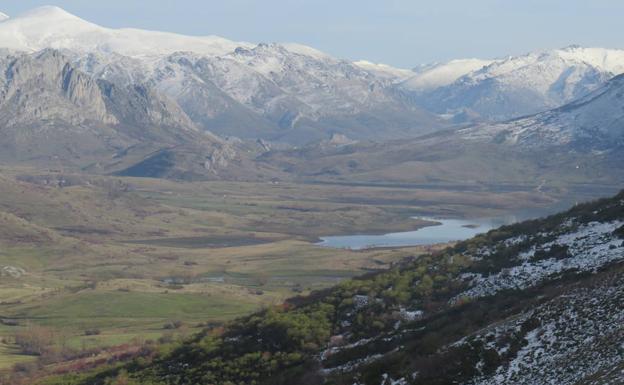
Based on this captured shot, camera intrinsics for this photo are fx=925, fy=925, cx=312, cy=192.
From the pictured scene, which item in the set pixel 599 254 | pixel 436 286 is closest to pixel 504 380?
pixel 599 254

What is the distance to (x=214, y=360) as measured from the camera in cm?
6203

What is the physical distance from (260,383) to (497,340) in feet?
56.4

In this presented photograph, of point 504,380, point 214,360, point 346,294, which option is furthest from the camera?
point 346,294

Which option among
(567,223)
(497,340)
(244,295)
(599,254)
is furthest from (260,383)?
(244,295)

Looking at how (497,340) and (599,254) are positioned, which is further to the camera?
(599,254)

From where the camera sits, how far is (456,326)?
5247 centimetres

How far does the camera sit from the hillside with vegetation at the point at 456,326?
143 feet

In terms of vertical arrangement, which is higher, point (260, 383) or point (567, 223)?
point (567, 223)

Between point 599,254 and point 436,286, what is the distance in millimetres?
13000

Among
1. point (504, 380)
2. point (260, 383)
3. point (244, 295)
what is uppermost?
point (504, 380)

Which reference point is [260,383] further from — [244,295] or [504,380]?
[244,295]

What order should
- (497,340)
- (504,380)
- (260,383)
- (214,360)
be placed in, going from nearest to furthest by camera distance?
1. (504,380)
2. (497,340)
3. (260,383)
4. (214,360)

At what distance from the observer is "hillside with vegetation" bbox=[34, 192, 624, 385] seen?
4344 cm

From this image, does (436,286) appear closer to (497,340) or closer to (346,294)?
(346,294)
